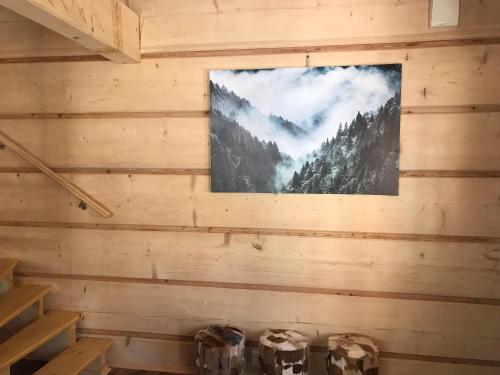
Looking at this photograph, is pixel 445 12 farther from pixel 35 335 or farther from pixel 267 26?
pixel 35 335

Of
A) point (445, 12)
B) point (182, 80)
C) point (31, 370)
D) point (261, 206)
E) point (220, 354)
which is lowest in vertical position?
point (31, 370)

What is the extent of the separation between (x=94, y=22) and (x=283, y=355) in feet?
5.74

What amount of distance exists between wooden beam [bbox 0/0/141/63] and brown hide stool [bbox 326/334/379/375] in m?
1.81

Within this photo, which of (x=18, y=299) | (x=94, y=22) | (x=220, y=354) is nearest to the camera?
(x=94, y=22)

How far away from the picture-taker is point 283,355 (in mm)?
1767

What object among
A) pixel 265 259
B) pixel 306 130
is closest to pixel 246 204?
pixel 265 259

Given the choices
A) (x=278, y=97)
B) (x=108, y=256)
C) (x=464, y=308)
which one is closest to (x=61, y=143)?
(x=108, y=256)

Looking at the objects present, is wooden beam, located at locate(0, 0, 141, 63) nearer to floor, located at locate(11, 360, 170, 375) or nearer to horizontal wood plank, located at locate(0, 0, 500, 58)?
horizontal wood plank, located at locate(0, 0, 500, 58)

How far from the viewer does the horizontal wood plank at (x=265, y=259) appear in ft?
5.93

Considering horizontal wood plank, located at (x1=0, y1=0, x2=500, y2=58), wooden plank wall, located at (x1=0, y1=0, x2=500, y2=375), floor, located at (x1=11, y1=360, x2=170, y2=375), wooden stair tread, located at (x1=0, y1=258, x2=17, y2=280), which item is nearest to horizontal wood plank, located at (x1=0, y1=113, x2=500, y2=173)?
→ wooden plank wall, located at (x1=0, y1=0, x2=500, y2=375)

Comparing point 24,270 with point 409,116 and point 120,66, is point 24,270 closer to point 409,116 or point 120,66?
point 120,66

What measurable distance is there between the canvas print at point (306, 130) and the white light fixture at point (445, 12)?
0.27 meters

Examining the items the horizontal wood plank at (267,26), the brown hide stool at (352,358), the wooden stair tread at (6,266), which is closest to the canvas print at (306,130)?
the horizontal wood plank at (267,26)

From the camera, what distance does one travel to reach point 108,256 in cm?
212
